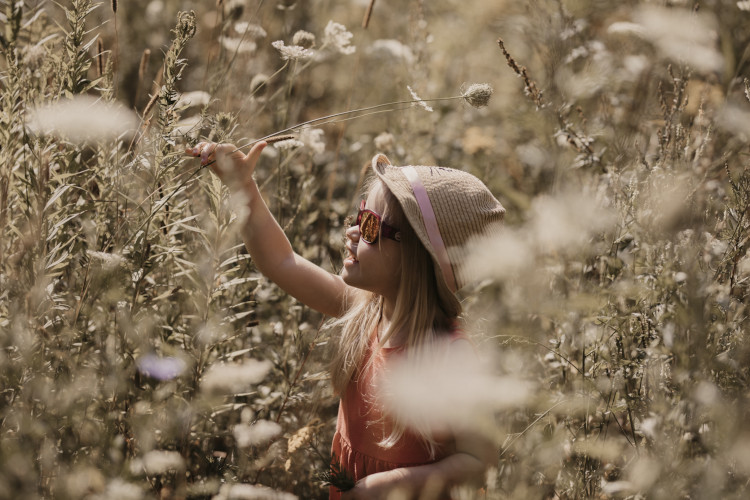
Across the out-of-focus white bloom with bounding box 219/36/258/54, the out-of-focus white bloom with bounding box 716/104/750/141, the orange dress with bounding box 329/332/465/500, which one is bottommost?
the orange dress with bounding box 329/332/465/500

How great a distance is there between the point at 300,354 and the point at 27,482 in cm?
84


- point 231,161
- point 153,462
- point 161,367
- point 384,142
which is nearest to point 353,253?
point 231,161

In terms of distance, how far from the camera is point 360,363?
1.79 meters

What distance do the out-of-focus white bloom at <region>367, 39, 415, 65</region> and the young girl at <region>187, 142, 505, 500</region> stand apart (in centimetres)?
99

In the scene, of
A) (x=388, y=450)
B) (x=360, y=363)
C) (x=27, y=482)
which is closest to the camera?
(x=27, y=482)

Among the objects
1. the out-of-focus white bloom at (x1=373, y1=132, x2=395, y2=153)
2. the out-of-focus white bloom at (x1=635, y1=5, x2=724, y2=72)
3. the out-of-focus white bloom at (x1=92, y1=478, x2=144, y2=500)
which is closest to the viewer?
the out-of-focus white bloom at (x1=92, y1=478, x2=144, y2=500)

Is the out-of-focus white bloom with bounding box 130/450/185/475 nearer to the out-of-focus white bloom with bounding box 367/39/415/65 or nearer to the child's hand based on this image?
the child's hand

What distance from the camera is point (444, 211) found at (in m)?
1.64

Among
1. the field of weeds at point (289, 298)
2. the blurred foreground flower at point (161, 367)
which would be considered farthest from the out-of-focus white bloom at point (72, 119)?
the blurred foreground flower at point (161, 367)

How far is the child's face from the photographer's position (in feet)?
5.46

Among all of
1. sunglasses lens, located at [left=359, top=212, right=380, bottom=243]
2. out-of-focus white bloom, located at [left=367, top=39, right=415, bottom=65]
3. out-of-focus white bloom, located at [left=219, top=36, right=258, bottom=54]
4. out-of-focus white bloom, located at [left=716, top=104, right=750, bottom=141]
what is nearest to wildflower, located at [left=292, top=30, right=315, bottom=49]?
out-of-focus white bloom, located at [left=219, top=36, right=258, bottom=54]

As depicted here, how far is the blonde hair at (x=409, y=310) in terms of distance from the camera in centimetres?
167

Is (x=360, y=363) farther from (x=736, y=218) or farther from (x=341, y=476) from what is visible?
(x=736, y=218)

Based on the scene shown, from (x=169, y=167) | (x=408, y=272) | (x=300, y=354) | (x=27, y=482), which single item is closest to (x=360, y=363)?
(x=300, y=354)
